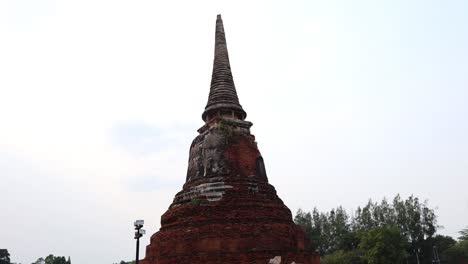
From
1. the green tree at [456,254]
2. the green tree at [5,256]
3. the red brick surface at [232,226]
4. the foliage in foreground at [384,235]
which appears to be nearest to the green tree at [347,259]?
the foliage in foreground at [384,235]

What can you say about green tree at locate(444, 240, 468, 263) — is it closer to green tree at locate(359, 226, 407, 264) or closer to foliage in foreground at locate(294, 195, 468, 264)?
foliage in foreground at locate(294, 195, 468, 264)

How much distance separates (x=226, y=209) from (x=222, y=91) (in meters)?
6.23

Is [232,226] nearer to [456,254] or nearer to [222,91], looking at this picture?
[222,91]

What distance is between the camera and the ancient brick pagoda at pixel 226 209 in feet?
46.4

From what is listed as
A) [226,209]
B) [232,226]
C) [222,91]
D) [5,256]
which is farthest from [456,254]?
[5,256]

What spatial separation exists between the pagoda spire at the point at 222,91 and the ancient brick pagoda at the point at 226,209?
0.05m

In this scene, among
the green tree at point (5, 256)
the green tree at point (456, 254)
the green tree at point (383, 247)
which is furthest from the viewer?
the green tree at point (5, 256)

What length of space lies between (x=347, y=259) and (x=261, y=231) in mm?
26994

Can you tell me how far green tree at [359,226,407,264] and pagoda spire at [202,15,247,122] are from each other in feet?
71.1

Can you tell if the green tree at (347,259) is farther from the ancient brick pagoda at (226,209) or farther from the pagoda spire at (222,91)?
the pagoda spire at (222,91)

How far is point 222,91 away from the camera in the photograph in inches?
747

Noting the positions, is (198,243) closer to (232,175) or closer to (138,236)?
(138,236)

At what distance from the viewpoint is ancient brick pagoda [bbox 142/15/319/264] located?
1415 cm

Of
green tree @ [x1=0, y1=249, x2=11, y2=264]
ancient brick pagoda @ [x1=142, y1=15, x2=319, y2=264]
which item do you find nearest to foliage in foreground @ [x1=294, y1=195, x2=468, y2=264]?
ancient brick pagoda @ [x1=142, y1=15, x2=319, y2=264]
